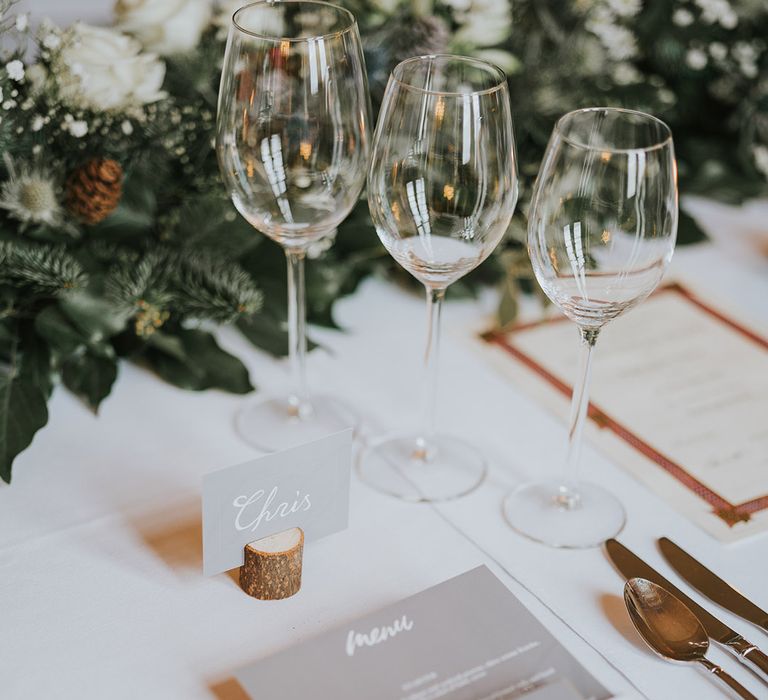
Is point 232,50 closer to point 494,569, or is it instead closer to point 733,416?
point 494,569

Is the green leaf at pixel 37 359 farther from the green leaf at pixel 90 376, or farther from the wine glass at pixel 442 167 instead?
the wine glass at pixel 442 167

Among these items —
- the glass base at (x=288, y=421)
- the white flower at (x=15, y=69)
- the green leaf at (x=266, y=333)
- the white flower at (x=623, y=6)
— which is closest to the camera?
the white flower at (x=15, y=69)

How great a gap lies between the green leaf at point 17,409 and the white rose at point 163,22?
356mm

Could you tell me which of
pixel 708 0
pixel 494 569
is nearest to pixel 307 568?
pixel 494 569

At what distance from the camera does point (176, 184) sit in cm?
105

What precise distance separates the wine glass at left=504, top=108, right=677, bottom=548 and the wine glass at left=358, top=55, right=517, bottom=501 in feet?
0.16

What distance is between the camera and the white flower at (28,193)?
915 millimetres

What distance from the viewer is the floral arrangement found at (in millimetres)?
921

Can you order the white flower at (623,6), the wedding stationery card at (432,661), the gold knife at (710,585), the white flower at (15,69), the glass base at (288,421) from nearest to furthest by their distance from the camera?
the wedding stationery card at (432,661)
the gold knife at (710,585)
the white flower at (15,69)
the glass base at (288,421)
the white flower at (623,6)

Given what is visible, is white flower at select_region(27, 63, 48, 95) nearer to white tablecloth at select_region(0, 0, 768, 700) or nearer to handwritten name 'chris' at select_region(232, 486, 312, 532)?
white tablecloth at select_region(0, 0, 768, 700)

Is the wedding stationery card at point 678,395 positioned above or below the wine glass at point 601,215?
below

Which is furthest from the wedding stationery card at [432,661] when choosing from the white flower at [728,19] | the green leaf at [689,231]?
the white flower at [728,19]

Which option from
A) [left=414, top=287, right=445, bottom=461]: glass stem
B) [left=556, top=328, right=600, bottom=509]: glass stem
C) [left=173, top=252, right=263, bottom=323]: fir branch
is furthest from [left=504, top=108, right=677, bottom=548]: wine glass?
[left=173, top=252, right=263, bottom=323]: fir branch

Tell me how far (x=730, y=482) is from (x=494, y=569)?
272 mm
